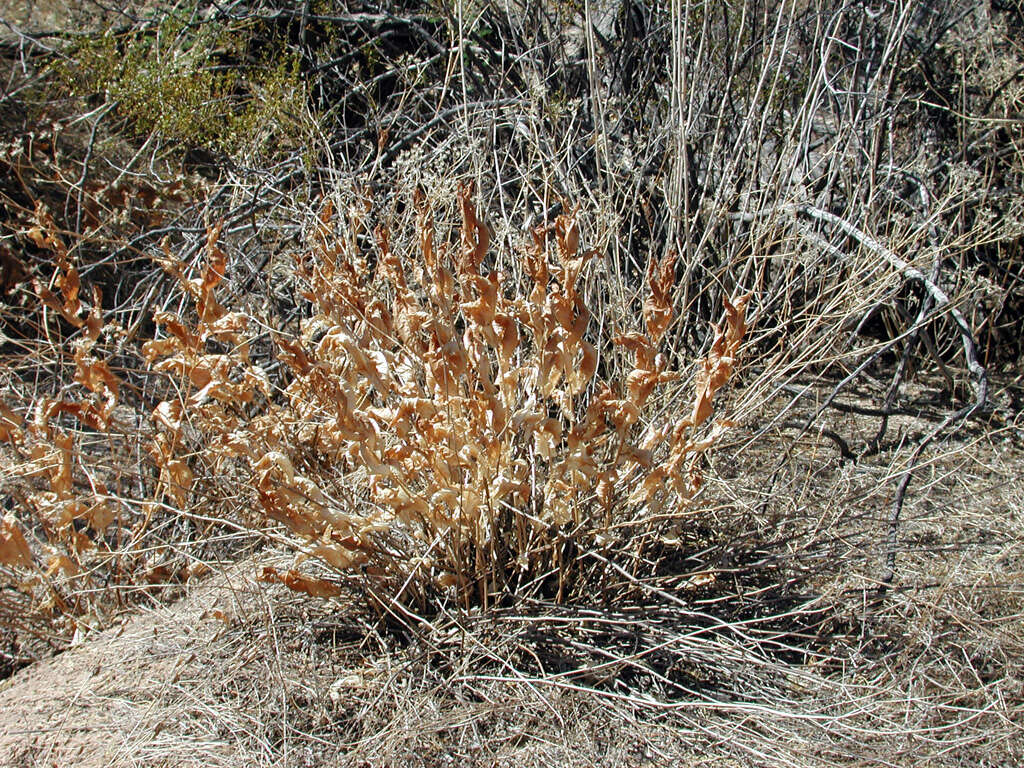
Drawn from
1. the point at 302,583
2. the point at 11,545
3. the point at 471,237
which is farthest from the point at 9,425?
the point at 471,237

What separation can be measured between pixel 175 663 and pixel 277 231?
2.10 m

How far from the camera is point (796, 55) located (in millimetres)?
3730

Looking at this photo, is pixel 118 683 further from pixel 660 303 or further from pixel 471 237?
pixel 660 303

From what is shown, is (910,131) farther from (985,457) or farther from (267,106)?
(267,106)

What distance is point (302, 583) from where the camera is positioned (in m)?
2.30

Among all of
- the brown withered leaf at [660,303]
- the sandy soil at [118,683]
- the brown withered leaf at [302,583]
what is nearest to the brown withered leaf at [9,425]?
the sandy soil at [118,683]

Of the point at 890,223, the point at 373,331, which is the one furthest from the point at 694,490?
the point at 890,223

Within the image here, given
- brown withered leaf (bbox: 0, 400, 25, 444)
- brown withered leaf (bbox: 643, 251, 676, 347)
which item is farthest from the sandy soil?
brown withered leaf (bbox: 643, 251, 676, 347)

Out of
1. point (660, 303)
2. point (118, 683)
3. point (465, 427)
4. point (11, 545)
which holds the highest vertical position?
point (660, 303)

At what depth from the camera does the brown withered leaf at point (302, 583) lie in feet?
7.41

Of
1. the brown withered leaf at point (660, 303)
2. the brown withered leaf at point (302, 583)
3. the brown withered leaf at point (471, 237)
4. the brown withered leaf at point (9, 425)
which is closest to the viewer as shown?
the brown withered leaf at point (471, 237)

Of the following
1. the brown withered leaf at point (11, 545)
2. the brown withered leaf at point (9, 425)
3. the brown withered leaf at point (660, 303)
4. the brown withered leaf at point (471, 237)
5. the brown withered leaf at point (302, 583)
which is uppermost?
the brown withered leaf at point (471, 237)

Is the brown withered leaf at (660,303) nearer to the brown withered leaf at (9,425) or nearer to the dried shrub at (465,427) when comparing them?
the dried shrub at (465,427)

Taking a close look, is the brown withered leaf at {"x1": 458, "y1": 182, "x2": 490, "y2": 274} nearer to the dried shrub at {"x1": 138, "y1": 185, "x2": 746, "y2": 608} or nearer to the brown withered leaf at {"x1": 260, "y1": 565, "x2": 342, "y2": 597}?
the dried shrub at {"x1": 138, "y1": 185, "x2": 746, "y2": 608}
